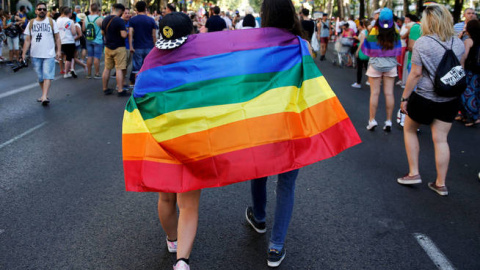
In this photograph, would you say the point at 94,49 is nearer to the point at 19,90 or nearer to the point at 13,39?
the point at 19,90

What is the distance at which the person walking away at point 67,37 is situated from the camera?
13062mm

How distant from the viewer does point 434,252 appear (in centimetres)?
353

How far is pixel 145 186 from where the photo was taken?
2.82 meters

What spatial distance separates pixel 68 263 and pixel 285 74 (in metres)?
1.99

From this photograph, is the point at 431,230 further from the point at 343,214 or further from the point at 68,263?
the point at 68,263

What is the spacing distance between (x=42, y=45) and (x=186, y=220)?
7.48m

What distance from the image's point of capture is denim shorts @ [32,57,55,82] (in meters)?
9.29

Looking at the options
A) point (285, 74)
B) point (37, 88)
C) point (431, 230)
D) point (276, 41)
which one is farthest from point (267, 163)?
point (37, 88)

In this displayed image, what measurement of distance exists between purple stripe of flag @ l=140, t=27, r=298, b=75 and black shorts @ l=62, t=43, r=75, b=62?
11.0m

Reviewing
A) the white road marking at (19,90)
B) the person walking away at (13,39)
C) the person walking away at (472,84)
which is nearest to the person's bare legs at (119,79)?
the white road marking at (19,90)

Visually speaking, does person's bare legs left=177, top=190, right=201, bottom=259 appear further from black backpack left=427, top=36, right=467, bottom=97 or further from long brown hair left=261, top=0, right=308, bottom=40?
black backpack left=427, top=36, right=467, bottom=97

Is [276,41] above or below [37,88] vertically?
above

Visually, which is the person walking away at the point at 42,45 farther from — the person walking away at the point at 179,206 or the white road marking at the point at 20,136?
the person walking away at the point at 179,206

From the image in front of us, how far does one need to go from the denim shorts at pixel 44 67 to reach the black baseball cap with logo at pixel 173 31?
726 centimetres
